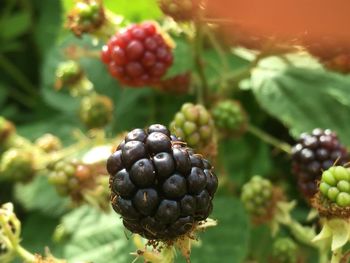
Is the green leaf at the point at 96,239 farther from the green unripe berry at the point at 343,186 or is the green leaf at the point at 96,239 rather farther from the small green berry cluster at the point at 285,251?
the green unripe berry at the point at 343,186

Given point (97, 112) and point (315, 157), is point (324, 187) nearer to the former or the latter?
point (315, 157)

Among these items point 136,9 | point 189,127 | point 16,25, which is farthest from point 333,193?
point 16,25

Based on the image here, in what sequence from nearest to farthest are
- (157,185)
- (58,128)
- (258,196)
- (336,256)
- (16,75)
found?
(157,185) < (336,256) < (258,196) < (58,128) < (16,75)

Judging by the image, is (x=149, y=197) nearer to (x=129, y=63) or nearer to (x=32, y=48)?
(x=129, y=63)

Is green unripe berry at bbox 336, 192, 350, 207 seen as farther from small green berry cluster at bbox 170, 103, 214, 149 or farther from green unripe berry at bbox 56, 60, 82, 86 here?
green unripe berry at bbox 56, 60, 82, 86

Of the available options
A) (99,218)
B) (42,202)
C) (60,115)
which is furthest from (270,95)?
(60,115)
